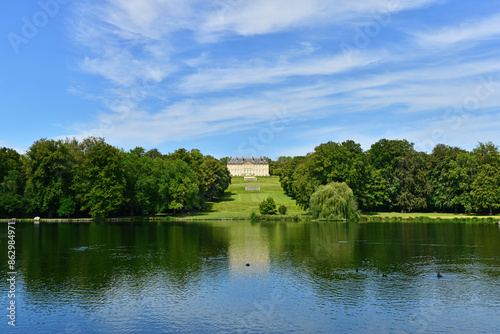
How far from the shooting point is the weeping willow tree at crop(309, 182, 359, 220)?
2746 inches

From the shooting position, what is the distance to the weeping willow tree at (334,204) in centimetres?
6975

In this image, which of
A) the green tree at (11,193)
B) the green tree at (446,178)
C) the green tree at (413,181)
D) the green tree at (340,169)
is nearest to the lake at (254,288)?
the green tree at (340,169)

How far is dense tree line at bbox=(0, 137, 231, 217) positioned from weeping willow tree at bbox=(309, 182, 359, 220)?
25751mm

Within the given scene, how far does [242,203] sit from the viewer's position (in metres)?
101

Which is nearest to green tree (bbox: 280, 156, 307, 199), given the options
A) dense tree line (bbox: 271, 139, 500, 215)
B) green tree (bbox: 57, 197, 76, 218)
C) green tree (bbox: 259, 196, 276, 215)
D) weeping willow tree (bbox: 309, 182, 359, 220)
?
dense tree line (bbox: 271, 139, 500, 215)

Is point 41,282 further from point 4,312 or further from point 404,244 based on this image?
point 404,244

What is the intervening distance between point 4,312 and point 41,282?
556 centimetres

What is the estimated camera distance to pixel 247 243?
40906 mm

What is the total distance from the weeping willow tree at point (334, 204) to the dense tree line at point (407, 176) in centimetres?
498

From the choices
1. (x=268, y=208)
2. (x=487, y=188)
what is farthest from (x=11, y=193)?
(x=487, y=188)

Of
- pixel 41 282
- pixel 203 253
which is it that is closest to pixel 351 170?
pixel 203 253

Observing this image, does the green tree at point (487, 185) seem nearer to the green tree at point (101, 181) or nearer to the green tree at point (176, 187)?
the green tree at point (176, 187)

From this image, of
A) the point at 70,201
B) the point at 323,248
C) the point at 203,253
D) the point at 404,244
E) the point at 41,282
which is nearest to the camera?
the point at 41,282

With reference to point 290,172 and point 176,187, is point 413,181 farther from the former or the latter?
point 176,187
